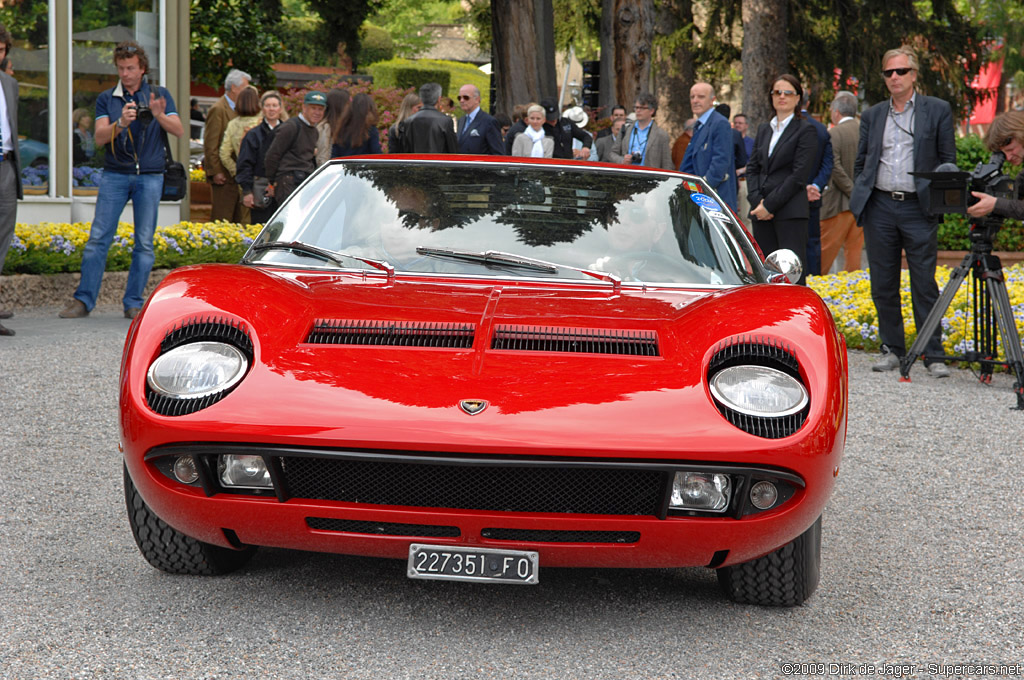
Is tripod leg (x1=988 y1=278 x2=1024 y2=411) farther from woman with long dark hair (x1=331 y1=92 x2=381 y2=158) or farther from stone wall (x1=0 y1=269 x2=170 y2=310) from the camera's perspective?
stone wall (x1=0 y1=269 x2=170 y2=310)

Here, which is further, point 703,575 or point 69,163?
point 69,163

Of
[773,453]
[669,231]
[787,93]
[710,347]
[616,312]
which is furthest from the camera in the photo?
[787,93]

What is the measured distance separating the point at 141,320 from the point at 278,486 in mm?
722

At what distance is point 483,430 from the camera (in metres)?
2.88

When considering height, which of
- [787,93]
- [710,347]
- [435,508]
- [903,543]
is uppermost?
[787,93]

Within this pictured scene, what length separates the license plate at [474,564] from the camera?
2.96 meters

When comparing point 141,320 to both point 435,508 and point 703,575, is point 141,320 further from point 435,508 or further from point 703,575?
point 703,575

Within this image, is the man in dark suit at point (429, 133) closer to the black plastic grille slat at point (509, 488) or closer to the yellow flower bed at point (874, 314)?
the yellow flower bed at point (874, 314)

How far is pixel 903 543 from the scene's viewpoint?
4.20 m

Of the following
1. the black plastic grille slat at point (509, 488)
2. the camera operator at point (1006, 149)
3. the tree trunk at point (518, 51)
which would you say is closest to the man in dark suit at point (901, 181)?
the camera operator at point (1006, 149)

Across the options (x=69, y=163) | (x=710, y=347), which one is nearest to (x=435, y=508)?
(x=710, y=347)

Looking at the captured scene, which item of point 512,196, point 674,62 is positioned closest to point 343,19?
point 674,62

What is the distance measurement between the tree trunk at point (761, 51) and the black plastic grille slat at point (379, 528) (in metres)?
15.9

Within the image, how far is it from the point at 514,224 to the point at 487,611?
140 centimetres
